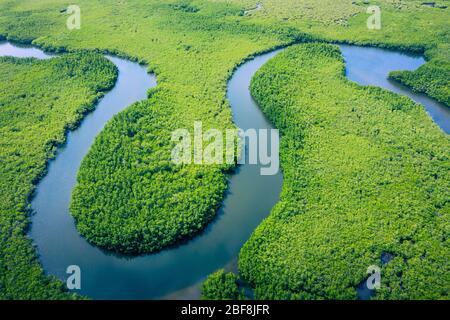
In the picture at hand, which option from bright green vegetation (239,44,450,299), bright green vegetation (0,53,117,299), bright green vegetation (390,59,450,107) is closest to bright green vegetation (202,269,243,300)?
bright green vegetation (239,44,450,299)

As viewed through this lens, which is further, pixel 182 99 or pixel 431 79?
pixel 431 79

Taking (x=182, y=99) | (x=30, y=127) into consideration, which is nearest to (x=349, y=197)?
(x=182, y=99)

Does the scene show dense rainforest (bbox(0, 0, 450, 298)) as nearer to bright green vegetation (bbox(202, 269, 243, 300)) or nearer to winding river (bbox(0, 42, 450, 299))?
winding river (bbox(0, 42, 450, 299))

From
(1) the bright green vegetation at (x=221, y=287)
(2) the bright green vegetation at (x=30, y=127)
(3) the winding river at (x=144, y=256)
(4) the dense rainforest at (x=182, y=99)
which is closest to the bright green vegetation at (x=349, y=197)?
(4) the dense rainforest at (x=182, y=99)

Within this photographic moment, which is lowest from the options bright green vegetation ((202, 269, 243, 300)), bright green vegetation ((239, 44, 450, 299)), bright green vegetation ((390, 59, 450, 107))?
bright green vegetation ((202, 269, 243, 300))

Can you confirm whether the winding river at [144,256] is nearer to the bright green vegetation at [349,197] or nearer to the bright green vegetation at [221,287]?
the bright green vegetation at [221,287]

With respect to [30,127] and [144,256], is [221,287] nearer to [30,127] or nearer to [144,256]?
[144,256]
